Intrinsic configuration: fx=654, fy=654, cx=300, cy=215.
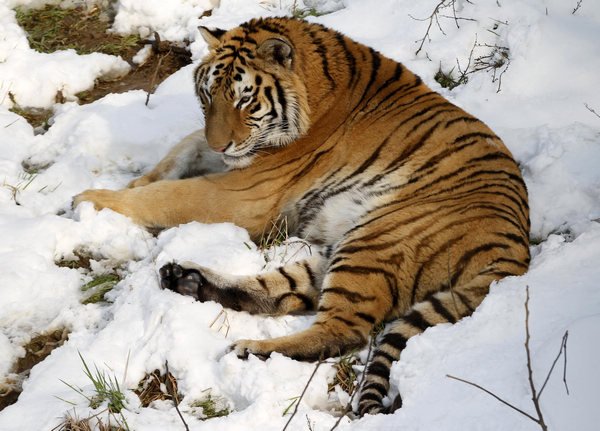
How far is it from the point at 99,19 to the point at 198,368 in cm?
444

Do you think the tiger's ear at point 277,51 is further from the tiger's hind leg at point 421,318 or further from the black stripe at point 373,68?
the tiger's hind leg at point 421,318

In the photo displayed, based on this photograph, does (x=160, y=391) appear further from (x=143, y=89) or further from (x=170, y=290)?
(x=143, y=89)

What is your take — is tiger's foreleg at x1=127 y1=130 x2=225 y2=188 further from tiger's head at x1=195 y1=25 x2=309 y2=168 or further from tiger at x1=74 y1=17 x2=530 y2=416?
tiger's head at x1=195 y1=25 x2=309 y2=168

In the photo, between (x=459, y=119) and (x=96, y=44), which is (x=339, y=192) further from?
(x=96, y=44)

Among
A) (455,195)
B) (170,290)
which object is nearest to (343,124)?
(455,195)

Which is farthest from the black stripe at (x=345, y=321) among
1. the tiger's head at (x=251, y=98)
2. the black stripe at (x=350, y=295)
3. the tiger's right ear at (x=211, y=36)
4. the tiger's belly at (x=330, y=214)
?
the tiger's right ear at (x=211, y=36)

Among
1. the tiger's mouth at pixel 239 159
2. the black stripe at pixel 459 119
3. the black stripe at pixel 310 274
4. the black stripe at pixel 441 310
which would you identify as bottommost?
the black stripe at pixel 310 274

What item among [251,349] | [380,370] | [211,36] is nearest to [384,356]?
[380,370]

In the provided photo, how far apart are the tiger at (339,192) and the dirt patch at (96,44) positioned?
146 cm

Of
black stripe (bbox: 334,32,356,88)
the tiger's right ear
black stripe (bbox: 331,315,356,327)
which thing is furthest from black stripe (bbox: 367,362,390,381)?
the tiger's right ear

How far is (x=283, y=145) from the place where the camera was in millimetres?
3975

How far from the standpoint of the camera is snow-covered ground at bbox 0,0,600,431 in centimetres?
256

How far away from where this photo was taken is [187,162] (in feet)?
14.4

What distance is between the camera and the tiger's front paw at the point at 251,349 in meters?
2.96
